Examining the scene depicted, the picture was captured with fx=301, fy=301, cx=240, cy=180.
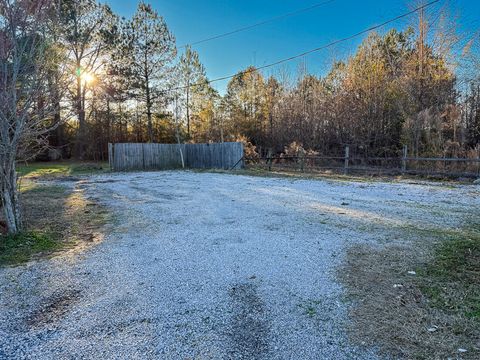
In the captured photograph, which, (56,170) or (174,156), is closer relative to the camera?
(56,170)

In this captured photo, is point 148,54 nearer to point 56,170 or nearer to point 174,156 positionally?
point 174,156

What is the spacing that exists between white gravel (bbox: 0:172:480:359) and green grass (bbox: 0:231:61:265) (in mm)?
276

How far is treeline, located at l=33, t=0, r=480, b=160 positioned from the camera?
11383 mm

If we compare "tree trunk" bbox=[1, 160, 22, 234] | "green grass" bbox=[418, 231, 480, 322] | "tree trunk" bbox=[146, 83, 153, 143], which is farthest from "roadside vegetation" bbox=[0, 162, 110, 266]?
"tree trunk" bbox=[146, 83, 153, 143]

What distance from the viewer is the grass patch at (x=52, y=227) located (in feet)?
10.5

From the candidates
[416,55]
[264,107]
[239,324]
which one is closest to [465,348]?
[239,324]

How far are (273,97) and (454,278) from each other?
17.2m

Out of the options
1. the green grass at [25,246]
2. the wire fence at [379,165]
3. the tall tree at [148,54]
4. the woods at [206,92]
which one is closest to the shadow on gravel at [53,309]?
the green grass at [25,246]

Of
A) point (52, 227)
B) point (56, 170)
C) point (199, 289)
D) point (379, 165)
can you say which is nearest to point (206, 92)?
point (56, 170)

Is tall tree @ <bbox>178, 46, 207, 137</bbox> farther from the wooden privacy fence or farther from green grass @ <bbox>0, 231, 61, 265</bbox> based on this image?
green grass @ <bbox>0, 231, 61, 265</bbox>

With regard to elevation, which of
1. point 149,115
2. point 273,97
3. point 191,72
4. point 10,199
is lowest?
point 10,199

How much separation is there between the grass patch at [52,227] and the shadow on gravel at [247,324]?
2.18 meters

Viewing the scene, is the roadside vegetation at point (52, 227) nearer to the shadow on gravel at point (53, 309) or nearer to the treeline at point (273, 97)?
the shadow on gravel at point (53, 309)

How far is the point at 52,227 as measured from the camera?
413 centimetres
